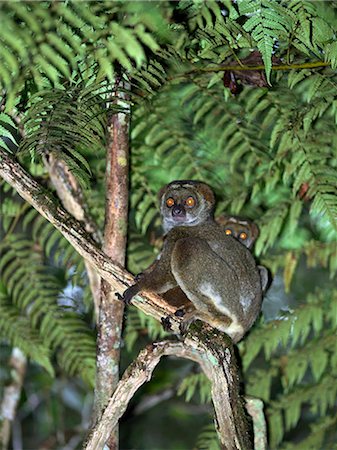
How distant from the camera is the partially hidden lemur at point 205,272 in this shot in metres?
3.12

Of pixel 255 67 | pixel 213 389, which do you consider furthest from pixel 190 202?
pixel 213 389

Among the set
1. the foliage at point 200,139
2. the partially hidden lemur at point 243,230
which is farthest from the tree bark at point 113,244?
the partially hidden lemur at point 243,230

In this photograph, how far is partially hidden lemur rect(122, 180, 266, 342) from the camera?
3.12m

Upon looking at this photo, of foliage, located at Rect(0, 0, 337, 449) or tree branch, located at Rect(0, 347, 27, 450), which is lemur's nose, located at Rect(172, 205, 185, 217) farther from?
tree branch, located at Rect(0, 347, 27, 450)

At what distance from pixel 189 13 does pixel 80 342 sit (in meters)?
2.28

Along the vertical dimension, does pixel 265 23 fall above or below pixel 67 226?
above

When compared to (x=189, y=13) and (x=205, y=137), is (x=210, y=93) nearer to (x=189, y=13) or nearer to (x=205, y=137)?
(x=205, y=137)

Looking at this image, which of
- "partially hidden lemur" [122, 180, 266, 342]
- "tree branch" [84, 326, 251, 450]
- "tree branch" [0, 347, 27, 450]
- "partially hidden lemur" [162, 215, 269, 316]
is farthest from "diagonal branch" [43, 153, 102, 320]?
"tree branch" [0, 347, 27, 450]

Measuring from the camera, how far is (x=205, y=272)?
3131mm

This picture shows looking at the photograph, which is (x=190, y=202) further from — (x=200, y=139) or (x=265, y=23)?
(x=265, y=23)

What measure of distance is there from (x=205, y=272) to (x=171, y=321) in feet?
1.45

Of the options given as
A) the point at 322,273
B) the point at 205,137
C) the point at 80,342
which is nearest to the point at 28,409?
the point at 80,342

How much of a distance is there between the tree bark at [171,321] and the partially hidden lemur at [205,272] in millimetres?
110

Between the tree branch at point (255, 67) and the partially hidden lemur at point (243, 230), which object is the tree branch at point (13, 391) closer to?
the partially hidden lemur at point (243, 230)
